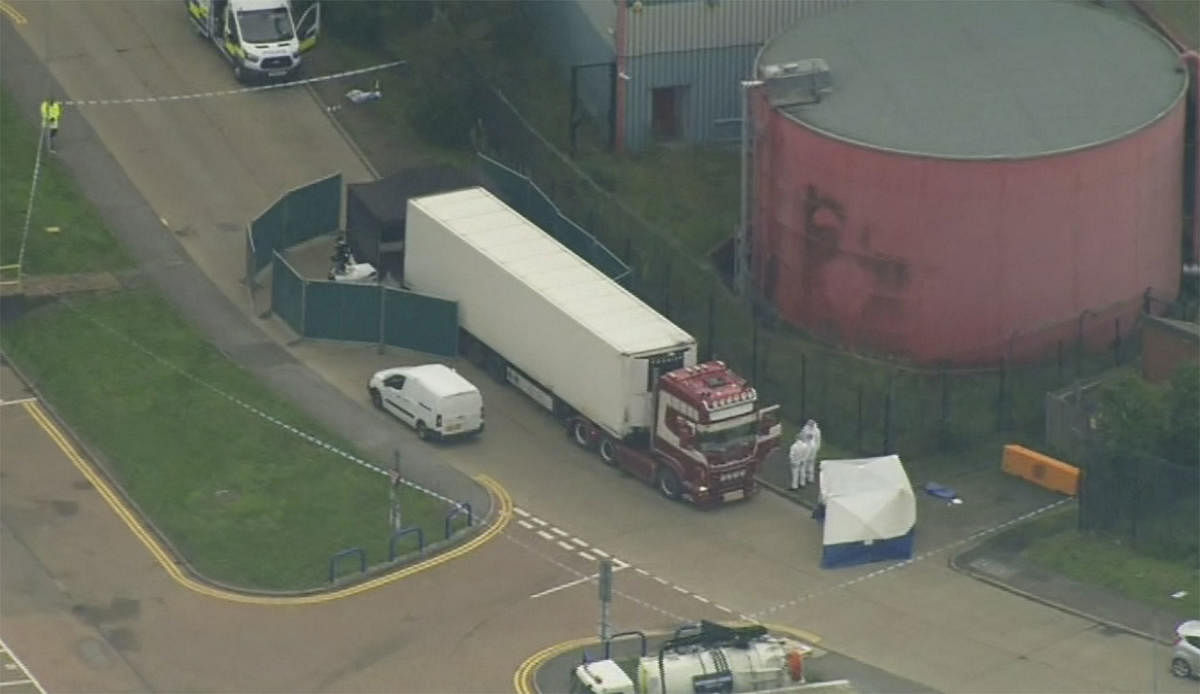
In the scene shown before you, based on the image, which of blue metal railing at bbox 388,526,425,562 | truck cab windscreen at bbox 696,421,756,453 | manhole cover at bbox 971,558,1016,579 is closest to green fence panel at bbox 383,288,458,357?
truck cab windscreen at bbox 696,421,756,453

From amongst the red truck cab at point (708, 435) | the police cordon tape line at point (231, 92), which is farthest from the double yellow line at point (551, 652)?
the police cordon tape line at point (231, 92)

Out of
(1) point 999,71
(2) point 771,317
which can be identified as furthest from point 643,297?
(1) point 999,71

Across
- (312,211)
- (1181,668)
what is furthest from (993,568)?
(312,211)

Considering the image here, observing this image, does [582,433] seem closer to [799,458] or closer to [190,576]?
[799,458]

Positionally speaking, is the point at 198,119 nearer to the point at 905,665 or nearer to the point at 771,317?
the point at 771,317

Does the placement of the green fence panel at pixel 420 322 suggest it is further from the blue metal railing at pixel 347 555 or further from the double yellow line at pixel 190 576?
the blue metal railing at pixel 347 555

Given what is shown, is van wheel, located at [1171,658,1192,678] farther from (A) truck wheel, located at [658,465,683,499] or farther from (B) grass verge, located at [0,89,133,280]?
(B) grass verge, located at [0,89,133,280]
